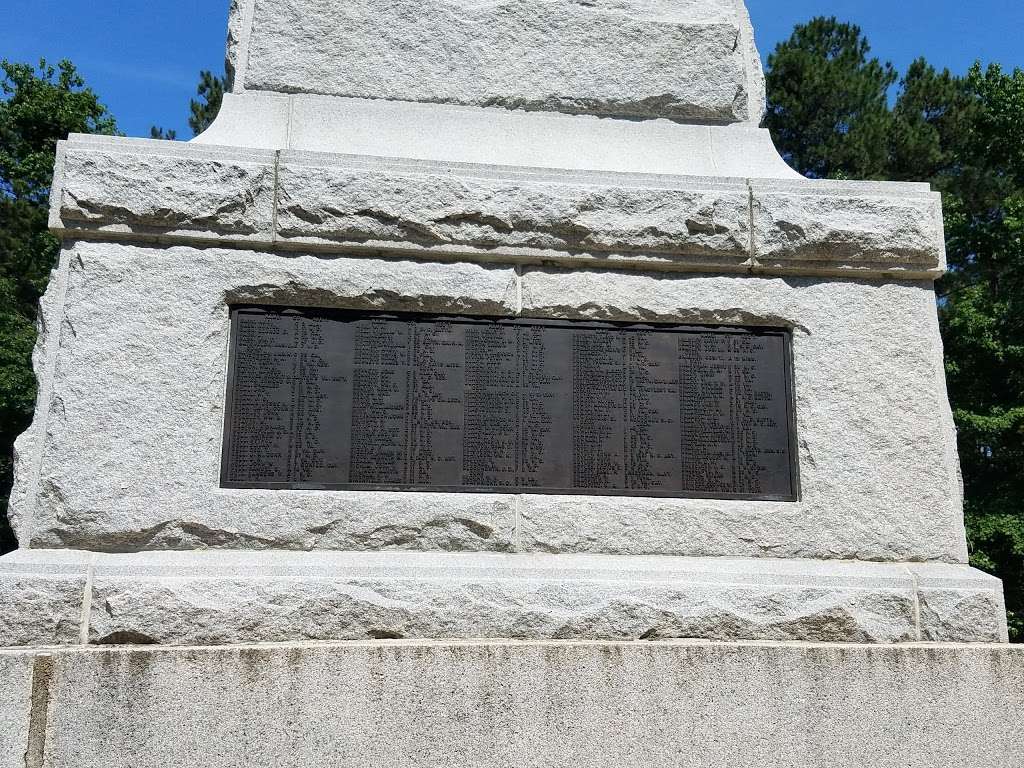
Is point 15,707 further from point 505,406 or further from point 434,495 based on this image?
point 505,406

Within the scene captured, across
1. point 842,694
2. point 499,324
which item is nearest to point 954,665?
point 842,694

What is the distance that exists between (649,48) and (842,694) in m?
3.78

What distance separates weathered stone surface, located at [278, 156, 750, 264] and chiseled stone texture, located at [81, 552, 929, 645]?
1.67 metres

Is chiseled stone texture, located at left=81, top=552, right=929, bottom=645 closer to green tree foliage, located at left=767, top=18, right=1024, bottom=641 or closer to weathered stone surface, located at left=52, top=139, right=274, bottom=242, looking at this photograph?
weathered stone surface, located at left=52, top=139, right=274, bottom=242

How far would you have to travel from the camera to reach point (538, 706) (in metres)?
4.08

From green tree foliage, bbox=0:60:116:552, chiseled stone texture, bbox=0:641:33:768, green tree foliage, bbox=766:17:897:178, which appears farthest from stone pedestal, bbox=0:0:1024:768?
green tree foliage, bbox=766:17:897:178

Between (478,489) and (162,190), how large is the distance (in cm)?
223

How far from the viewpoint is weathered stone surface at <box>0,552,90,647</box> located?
13.5ft

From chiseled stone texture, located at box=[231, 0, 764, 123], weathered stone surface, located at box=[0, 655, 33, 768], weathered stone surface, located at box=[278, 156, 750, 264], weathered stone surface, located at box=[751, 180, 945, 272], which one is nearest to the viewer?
weathered stone surface, located at box=[0, 655, 33, 768]

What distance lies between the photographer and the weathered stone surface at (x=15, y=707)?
12.7 feet

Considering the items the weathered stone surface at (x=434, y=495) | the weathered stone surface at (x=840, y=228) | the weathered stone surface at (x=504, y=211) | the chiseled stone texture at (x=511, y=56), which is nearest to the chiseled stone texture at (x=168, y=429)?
the weathered stone surface at (x=434, y=495)

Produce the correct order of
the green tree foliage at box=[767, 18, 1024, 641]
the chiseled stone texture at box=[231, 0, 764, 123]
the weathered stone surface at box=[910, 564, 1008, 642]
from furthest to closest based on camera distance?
the green tree foliage at box=[767, 18, 1024, 641] < the chiseled stone texture at box=[231, 0, 764, 123] < the weathered stone surface at box=[910, 564, 1008, 642]

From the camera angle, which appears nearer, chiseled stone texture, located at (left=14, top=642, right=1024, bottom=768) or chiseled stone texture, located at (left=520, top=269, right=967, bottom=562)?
chiseled stone texture, located at (left=14, top=642, right=1024, bottom=768)

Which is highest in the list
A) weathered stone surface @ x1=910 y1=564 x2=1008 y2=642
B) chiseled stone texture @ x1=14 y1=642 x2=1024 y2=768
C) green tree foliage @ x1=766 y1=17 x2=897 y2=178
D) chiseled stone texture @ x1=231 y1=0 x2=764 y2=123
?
green tree foliage @ x1=766 y1=17 x2=897 y2=178
